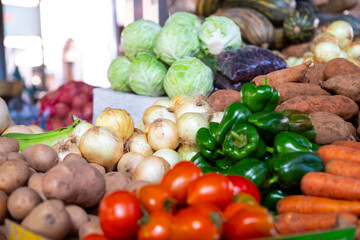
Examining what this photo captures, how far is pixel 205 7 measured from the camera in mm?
4598

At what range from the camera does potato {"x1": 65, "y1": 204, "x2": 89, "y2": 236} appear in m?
1.45

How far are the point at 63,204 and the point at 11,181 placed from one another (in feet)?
1.11

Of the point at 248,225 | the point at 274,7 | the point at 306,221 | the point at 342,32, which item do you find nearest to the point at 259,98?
the point at 306,221

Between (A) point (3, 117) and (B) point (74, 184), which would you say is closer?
(B) point (74, 184)

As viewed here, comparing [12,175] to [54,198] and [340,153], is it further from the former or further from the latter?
[340,153]

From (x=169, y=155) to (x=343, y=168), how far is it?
1.04 meters

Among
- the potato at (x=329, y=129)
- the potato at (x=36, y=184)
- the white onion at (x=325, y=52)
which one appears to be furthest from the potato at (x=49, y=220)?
the white onion at (x=325, y=52)

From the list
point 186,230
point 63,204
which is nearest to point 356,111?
point 186,230

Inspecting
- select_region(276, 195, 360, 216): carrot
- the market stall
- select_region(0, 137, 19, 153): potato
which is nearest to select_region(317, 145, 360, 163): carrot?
the market stall

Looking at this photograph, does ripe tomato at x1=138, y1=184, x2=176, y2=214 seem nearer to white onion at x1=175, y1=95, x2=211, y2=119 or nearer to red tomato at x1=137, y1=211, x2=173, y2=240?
red tomato at x1=137, y1=211, x2=173, y2=240

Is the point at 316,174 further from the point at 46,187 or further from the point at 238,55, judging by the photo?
the point at 238,55

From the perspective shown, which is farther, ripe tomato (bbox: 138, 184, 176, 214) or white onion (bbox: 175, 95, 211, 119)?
white onion (bbox: 175, 95, 211, 119)

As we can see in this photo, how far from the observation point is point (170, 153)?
225 centimetres

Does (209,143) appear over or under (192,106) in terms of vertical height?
under
